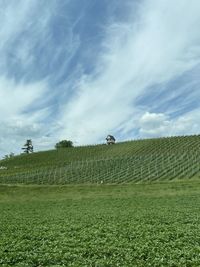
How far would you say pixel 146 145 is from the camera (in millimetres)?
162625

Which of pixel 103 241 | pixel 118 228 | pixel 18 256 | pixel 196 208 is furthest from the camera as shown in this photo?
pixel 196 208

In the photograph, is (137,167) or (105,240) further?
(137,167)

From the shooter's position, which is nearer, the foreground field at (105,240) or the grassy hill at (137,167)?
the foreground field at (105,240)

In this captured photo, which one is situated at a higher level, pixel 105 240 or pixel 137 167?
pixel 137 167

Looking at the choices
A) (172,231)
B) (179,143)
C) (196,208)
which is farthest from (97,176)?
(172,231)

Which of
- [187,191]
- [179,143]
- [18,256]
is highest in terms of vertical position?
[179,143]

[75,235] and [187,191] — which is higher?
[187,191]

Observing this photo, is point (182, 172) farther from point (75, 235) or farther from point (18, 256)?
point (18, 256)

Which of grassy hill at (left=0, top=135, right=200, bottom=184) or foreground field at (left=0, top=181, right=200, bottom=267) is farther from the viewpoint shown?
grassy hill at (left=0, top=135, right=200, bottom=184)

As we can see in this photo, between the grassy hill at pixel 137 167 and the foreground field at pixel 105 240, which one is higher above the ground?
the grassy hill at pixel 137 167

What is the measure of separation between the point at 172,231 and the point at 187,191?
4463 cm

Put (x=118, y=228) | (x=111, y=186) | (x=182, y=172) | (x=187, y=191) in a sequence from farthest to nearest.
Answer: (x=182, y=172) → (x=111, y=186) → (x=187, y=191) → (x=118, y=228)

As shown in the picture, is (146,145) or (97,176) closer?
(97,176)

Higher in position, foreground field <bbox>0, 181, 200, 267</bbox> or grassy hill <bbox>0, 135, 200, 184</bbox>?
grassy hill <bbox>0, 135, 200, 184</bbox>
